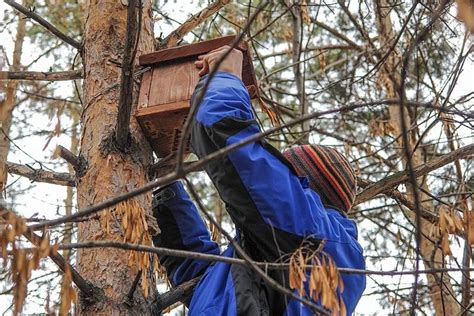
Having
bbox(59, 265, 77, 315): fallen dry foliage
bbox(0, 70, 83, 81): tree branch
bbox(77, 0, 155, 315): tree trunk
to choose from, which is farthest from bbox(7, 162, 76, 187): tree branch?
bbox(59, 265, 77, 315): fallen dry foliage

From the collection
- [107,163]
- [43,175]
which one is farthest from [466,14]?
[43,175]

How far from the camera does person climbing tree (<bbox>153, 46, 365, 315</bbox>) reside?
2230mm

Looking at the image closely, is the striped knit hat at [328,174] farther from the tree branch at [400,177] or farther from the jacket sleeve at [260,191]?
the tree branch at [400,177]

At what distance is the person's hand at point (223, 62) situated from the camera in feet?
8.38

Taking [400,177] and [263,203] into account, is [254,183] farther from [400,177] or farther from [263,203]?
[400,177]

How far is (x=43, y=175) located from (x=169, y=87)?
0.66 m

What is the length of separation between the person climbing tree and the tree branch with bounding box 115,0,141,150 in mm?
249

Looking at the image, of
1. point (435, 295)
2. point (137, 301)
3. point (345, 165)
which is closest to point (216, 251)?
point (137, 301)

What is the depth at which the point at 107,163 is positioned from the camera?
2732 mm

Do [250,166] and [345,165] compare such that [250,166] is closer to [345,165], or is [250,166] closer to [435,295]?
[345,165]

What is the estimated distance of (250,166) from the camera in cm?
223

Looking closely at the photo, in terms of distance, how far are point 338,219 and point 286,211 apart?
300 mm

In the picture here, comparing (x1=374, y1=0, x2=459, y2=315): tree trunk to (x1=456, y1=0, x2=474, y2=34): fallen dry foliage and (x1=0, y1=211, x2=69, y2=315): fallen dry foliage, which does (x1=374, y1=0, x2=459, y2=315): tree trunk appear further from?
(x1=0, y1=211, x2=69, y2=315): fallen dry foliage

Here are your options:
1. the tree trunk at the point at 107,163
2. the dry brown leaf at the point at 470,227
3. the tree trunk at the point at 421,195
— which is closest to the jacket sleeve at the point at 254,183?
the tree trunk at the point at 107,163
